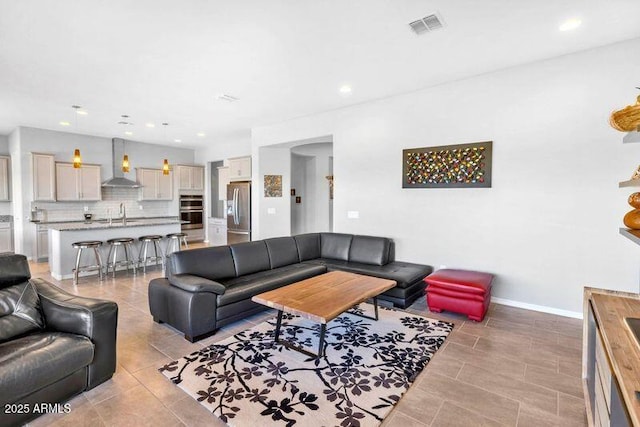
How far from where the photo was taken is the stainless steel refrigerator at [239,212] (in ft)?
24.8

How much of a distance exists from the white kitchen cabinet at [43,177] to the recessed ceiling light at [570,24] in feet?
30.5

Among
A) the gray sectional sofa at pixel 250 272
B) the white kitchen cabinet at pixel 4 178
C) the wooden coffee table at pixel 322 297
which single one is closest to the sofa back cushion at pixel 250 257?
the gray sectional sofa at pixel 250 272

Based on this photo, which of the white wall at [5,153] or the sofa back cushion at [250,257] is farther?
the white wall at [5,153]

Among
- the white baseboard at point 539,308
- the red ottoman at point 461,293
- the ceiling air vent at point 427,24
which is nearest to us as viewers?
the ceiling air vent at point 427,24

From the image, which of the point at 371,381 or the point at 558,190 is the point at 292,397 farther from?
the point at 558,190

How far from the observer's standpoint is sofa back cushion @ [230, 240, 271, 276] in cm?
405

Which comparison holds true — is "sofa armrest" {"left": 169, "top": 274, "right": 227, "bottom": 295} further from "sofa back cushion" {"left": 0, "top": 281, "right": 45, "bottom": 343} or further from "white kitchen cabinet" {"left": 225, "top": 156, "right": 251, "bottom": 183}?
"white kitchen cabinet" {"left": 225, "top": 156, "right": 251, "bottom": 183}

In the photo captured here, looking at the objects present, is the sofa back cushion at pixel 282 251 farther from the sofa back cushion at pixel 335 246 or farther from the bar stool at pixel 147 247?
the bar stool at pixel 147 247

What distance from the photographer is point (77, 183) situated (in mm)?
7371

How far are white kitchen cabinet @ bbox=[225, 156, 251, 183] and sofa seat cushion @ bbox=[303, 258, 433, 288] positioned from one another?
151 inches

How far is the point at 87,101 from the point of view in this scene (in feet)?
16.7

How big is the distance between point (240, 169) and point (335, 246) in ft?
13.2

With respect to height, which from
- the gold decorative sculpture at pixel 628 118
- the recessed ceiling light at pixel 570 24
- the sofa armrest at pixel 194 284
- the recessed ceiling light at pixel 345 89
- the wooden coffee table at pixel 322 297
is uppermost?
the recessed ceiling light at pixel 345 89

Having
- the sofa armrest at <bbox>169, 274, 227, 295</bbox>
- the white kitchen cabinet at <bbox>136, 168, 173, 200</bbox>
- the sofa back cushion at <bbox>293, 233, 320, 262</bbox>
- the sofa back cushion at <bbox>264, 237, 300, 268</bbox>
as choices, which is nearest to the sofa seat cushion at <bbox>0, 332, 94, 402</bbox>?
the sofa armrest at <bbox>169, 274, 227, 295</bbox>
